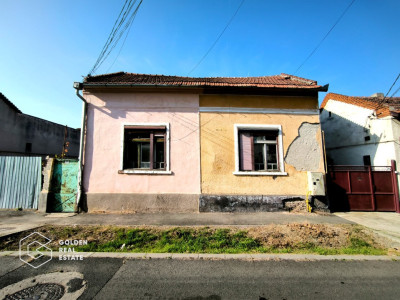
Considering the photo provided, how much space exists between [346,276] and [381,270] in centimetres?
87

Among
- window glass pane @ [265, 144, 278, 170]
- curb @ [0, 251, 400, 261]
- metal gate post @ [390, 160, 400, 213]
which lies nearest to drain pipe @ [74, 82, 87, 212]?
curb @ [0, 251, 400, 261]

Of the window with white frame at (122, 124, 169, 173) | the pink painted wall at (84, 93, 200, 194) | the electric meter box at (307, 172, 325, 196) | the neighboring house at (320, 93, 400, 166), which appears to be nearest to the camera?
the electric meter box at (307, 172, 325, 196)

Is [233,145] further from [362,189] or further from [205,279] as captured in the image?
[362,189]

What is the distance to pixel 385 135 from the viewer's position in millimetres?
9562

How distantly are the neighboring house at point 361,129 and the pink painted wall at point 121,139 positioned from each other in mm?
9573

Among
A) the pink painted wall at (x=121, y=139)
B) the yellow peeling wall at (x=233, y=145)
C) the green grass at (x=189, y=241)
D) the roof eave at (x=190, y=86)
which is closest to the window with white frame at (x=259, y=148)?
the yellow peeling wall at (x=233, y=145)

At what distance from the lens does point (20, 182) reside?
7.61 metres

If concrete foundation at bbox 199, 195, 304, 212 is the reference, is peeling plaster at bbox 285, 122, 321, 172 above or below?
above

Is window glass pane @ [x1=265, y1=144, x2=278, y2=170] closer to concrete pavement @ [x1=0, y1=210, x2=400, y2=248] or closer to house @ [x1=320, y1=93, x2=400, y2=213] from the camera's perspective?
concrete pavement @ [x1=0, y1=210, x2=400, y2=248]

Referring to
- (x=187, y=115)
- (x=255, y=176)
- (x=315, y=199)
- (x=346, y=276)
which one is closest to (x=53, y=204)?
(x=187, y=115)

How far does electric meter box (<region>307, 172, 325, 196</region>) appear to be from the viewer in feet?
24.7

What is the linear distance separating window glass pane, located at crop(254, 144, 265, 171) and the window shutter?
0.22m

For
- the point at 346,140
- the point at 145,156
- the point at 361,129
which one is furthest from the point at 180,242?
the point at 346,140

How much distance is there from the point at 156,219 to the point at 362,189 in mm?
8589
